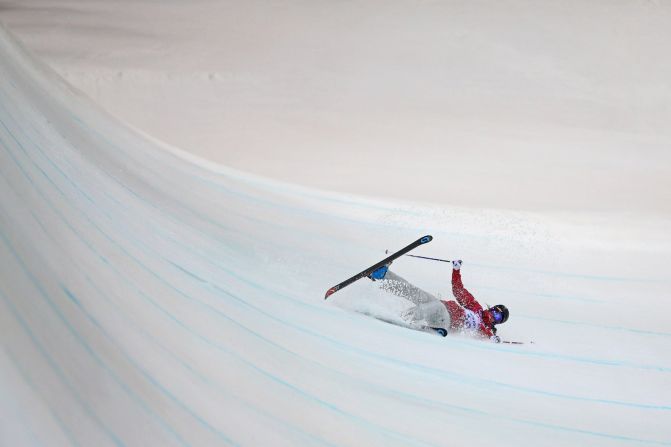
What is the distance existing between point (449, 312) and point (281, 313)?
0.49 feet

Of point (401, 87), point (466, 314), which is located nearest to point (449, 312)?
point (466, 314)

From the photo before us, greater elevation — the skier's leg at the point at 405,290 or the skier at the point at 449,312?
the skier's leg at the point at 405,290

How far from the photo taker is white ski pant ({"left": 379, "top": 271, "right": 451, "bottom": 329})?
620 mm

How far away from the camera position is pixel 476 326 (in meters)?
0.63

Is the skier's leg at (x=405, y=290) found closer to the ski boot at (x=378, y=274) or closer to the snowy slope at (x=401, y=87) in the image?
the ski boot at (x=378, y=274)

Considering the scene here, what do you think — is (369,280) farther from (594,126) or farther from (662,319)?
(594,126)

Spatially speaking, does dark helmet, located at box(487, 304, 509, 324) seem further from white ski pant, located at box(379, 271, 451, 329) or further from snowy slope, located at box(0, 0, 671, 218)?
snowy slope, located at box(0, 0, 671, 218)

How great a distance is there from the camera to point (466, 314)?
625mm

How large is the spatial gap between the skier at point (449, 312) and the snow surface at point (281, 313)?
0.01m

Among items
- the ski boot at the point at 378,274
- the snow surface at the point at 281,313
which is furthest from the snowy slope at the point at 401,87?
the ski boot at the point at 378,274

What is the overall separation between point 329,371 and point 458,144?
55cm

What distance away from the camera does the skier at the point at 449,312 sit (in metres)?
0.62

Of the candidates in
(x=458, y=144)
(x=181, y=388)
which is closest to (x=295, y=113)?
(x=458, y=144)

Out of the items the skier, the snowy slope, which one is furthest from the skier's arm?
the snowy slope
